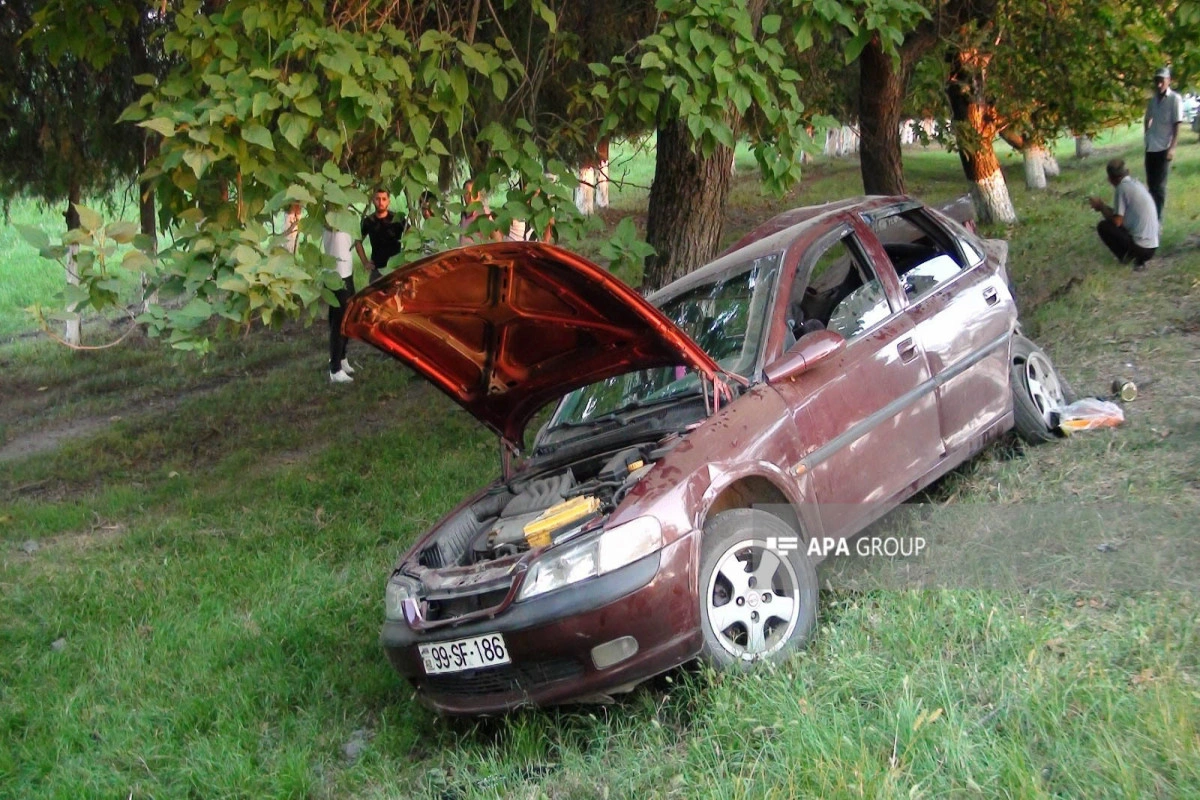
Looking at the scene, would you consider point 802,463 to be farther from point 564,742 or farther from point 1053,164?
point 1053,164

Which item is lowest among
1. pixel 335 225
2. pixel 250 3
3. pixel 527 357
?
pixel 527 357

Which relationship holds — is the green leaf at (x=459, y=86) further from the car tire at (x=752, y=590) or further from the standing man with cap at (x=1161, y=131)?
the standing man with cap at (x=1161, y=131)

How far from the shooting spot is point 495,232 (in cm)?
632

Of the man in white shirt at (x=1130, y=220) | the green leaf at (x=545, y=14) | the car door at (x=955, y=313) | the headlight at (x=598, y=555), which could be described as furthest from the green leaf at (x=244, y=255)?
the man in white shirt at (x=1130, y=220)

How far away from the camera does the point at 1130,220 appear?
32.0 ft

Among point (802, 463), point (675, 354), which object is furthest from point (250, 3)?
point (802, 463)

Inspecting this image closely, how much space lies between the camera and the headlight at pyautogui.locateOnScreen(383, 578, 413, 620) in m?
4.25

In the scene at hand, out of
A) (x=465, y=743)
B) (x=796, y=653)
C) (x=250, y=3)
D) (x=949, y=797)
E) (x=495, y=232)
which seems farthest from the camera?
(x=495, y=232)

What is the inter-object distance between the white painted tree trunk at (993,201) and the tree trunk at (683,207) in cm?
955

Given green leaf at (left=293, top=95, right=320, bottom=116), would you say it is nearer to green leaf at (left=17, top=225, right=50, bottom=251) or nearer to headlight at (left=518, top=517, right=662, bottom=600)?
green leaf at (left=17, top=225, right=50, bottom=251)

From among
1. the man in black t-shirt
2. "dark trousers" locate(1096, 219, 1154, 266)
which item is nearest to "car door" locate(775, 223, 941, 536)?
the man in black t-shirt

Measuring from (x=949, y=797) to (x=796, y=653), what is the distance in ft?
3.46

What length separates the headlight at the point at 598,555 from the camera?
377 cm

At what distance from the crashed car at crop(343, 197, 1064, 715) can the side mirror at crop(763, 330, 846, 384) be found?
0.01 m
